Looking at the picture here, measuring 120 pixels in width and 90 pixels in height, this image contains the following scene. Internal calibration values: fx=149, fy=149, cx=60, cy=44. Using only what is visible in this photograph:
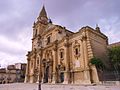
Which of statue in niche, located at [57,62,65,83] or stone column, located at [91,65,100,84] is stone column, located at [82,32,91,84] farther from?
statue in niche, located at [57,62,65,83]

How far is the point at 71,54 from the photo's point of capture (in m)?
28.5

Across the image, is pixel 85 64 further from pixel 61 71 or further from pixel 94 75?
pixel 61 71

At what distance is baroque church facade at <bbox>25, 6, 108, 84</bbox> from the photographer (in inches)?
977

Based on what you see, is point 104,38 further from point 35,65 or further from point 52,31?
point 35,65

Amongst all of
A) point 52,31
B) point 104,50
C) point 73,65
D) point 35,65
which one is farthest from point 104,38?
point 35,65

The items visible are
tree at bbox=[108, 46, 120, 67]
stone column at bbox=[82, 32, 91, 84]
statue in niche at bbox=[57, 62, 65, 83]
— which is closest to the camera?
stone column at bbox=[82, 32, 91, 84]

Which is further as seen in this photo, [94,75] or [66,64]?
[66,64]

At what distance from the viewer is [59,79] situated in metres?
29.7

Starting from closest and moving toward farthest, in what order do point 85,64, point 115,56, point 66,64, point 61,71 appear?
point 85,64
point 115,56
point 66,64
point 61,71

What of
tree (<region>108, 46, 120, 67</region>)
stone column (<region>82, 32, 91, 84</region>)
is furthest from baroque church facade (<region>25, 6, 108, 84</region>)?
tree (<region>108, 46, 120, 67</region>)

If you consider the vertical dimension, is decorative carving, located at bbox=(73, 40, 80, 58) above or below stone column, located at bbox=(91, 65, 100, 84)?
above

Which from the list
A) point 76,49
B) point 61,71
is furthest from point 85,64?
point 61,71

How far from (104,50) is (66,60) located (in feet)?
26.1

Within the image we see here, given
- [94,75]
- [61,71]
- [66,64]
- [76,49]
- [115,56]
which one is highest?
[76,49]
